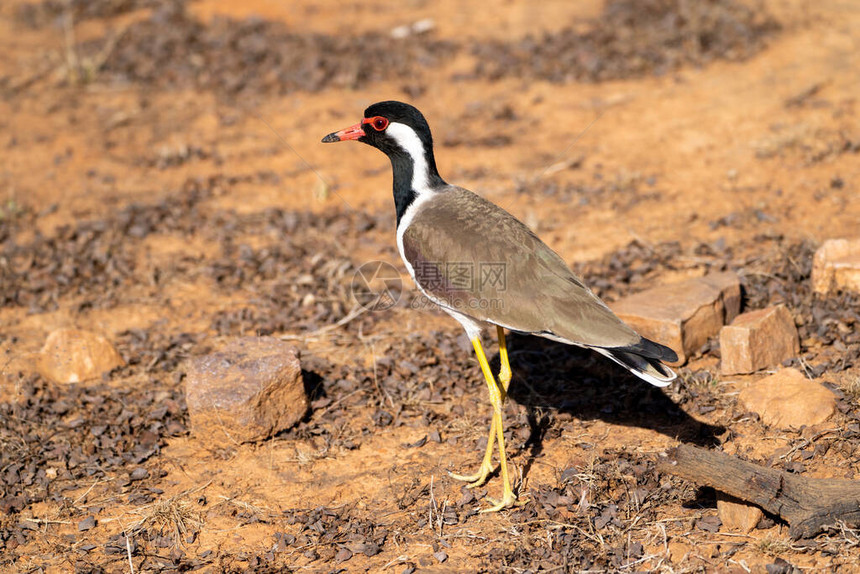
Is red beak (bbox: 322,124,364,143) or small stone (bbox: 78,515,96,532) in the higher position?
red beak (bbox: 322,124,364,143)

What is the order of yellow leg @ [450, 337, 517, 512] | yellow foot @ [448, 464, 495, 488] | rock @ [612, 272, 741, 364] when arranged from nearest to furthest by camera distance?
yellow leg @ [450, 337, 517, 512]
yellow foot @ [448, 464, 495, 488]
rock @ [612, 272, 741, 364]

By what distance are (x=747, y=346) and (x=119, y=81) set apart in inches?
372

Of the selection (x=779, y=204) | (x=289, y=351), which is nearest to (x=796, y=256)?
(x=779, y=204)

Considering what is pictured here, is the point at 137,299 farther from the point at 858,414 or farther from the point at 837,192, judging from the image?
the point at 837,192

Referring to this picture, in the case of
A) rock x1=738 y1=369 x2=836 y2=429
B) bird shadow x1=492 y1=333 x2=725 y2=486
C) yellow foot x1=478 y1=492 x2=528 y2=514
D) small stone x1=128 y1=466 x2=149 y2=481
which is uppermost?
rock x1=738 y1=369 x2=836 y2=429

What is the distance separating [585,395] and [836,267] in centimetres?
222

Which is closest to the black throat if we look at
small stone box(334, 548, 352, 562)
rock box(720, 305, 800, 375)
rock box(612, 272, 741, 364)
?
rock box(612, 272, 741, 364)

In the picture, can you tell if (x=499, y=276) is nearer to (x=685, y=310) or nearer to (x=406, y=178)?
(x=406, y=178)

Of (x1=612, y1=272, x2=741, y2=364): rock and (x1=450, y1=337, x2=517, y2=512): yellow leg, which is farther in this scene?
(x1=612, y1=272, x2=741, y2=364): rock

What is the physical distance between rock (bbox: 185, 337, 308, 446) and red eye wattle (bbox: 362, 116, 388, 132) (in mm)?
1699

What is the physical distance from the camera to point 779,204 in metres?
8.05

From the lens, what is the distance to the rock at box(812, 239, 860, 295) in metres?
6.39

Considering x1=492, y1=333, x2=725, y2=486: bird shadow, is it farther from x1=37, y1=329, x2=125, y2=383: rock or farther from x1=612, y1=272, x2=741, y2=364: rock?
x1=37, y1=329, x2=125, y2=383: rock

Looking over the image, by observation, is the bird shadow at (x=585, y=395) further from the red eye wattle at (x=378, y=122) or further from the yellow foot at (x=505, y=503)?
the red eye wattle at (x=378, y=122)
